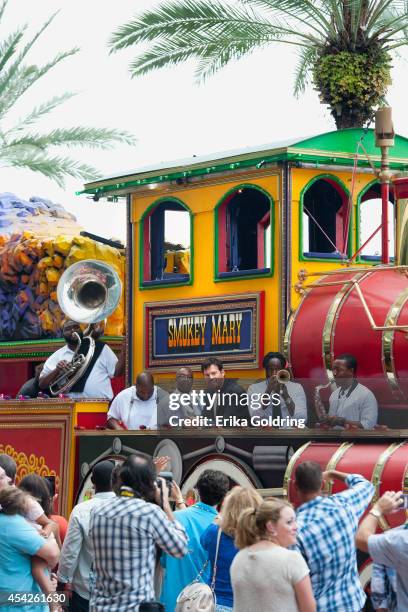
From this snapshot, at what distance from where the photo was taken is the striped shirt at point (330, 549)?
771 centimetres

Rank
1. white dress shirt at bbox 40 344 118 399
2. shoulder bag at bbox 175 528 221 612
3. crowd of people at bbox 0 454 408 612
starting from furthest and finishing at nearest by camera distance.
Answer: white dress shirt at bbox 40 344 118 399
shoulder bag at bbox 175 528 221 612
crowd of people at bbox 0 454 408 612

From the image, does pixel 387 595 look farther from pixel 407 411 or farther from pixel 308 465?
pixel 407 411

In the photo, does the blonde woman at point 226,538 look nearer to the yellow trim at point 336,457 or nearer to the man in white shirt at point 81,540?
the man in white shirt at point 81,540

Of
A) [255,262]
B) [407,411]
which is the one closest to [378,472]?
[407,411]

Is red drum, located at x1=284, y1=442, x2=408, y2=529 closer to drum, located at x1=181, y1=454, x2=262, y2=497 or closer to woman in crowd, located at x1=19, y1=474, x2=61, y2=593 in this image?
drum, located at x1=181, y1=454, x2=262, y2=497

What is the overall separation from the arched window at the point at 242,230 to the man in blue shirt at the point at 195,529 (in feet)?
15.2

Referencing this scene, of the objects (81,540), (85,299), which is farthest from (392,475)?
(85,299)

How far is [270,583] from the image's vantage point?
7.05 metres

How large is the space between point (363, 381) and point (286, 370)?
1.18 meters

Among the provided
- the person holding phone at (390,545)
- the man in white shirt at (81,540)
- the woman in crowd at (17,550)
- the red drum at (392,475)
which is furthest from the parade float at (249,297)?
the person holding phone at (390,545)

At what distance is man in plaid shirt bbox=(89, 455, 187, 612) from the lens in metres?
7.95

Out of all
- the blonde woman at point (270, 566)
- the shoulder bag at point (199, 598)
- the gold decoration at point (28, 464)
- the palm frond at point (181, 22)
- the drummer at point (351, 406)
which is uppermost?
the palm frond at point (181, 22)

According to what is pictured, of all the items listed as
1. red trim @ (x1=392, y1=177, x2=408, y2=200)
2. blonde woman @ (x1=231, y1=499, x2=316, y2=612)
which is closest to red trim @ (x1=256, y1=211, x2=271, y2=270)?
red trim @ (x1=392, y1=177, x2=408, y2=200)

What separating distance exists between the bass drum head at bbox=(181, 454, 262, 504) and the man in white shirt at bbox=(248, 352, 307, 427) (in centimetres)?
44
